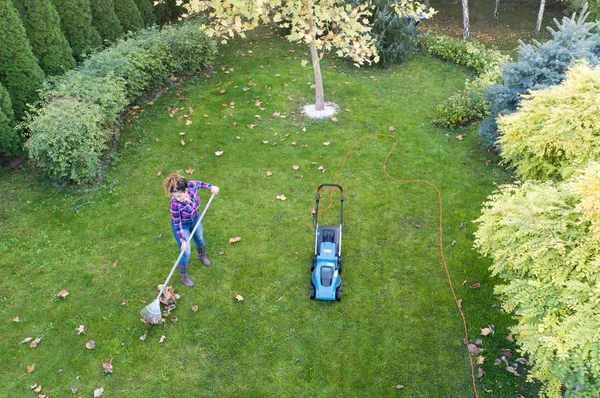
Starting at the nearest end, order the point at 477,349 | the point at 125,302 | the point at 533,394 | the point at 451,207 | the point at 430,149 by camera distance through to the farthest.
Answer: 1. the point at 533,394
2. the point at 477,349
3. the point at 125,302
4. the point at 451,207
5. the point at 430,149

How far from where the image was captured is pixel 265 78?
38.4ft

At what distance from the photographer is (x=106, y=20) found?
10.7 metres

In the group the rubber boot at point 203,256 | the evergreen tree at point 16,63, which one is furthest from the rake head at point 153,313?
the evergreen tree at point 16,63

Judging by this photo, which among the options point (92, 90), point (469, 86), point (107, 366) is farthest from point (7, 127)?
point (469, 86)

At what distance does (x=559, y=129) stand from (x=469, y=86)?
5084mm

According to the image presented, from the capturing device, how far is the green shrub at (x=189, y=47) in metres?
10.8

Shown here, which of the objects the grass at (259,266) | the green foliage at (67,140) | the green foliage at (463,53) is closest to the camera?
the grass at (259,266)

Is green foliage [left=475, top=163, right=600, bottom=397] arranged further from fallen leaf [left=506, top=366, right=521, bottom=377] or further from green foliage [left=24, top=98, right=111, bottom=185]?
green foliage [left=24, top=98, right=111, bottom=185]

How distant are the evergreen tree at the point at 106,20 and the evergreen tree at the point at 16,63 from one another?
260 centimetres

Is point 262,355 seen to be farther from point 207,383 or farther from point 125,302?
point 125,302

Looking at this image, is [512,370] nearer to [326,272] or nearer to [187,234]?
[326,272]

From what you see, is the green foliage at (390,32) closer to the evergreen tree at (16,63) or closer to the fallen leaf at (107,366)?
the evergreen tree at (16,63)

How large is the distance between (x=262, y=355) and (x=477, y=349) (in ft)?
8.92

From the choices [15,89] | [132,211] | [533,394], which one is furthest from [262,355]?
[15,89]
